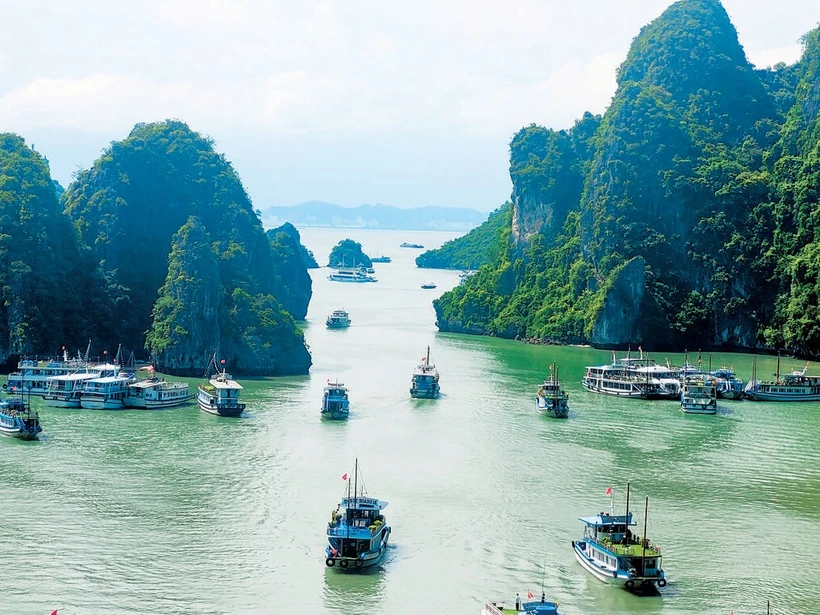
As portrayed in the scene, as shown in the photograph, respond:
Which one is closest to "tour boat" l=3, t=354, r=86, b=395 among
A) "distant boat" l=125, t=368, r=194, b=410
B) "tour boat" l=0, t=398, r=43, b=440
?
"distant boat" l=125, t=368, r=194, b=410

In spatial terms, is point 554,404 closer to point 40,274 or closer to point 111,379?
point 111,379

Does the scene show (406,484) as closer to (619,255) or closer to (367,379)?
(367,379)

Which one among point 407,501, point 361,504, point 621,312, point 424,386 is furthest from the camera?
point 621,312

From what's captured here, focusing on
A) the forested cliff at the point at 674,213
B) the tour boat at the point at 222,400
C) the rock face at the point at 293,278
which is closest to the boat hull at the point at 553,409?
the tour boat at the point at 222,400

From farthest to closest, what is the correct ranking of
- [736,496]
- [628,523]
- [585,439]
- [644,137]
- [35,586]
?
1. [644,137]
2. [585,439]
3. [736,496]
4. [628,523]
5. [35,586]

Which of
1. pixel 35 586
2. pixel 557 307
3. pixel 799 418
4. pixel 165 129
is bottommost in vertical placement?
pixel 35 586

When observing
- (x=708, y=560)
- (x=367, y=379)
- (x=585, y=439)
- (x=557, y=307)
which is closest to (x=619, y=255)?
(x=557, y=307)

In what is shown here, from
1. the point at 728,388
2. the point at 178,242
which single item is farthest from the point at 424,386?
the point at 178,242
